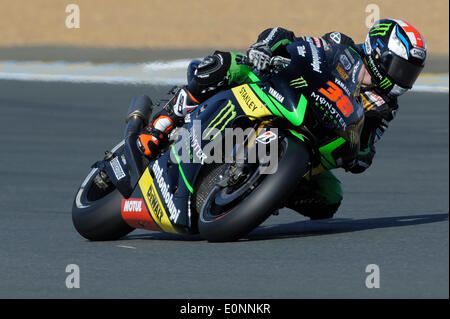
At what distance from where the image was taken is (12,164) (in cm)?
1178

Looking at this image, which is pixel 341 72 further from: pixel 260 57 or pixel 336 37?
pixel 260 57

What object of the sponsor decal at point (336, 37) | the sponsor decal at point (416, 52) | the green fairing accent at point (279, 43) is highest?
the sponsor decal at point (336, 37)

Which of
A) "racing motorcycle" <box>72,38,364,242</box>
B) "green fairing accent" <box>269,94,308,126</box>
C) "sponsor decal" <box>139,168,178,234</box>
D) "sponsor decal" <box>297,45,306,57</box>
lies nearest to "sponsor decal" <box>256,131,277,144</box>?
"racing motorcycle" <box>72,38,364,242</box>

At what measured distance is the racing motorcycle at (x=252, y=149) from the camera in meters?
6.68

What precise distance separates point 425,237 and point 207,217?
4.50 ft

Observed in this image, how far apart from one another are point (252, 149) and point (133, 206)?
38.2 inches

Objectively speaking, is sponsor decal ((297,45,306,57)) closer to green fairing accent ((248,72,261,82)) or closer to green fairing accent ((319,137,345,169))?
green fairing accent ((248,72,261,82))

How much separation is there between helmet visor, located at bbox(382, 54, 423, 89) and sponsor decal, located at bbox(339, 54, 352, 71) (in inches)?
12.0

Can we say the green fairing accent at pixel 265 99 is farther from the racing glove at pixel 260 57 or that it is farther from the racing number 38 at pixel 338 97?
the racing number 38 at pixel 338 97

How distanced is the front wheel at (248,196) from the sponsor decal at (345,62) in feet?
2.00

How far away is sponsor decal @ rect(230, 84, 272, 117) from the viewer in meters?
6.94

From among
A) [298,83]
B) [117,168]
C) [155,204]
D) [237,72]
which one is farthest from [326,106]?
[117,168]

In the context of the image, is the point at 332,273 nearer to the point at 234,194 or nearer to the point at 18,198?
the point at 234,194

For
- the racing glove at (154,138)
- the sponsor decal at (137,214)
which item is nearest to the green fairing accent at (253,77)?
the racing glove at (154,138)
